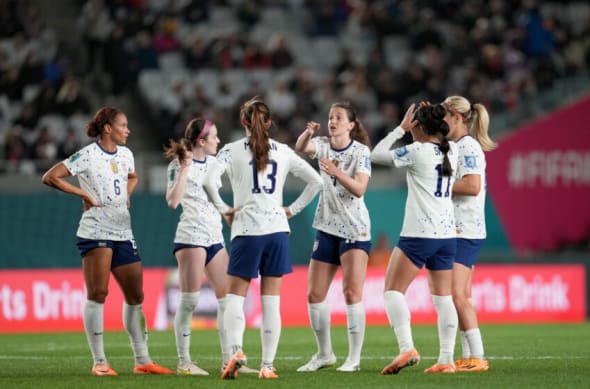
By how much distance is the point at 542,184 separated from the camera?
2433 centimetres

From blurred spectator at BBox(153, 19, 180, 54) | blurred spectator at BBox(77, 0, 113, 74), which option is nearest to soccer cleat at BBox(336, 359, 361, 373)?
blurred spectator at BBox(77, 0, 113, 74)

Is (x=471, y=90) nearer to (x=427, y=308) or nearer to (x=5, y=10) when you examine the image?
(x=427, y=308)

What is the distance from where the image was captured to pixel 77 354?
1472 centimetres

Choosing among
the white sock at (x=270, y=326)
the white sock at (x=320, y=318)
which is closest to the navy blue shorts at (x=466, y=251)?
the white sock at (x=320, y=318)

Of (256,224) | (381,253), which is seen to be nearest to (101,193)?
(256,224)

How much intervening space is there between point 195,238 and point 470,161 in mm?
2719

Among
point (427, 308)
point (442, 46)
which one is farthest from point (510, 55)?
point (427, 308)

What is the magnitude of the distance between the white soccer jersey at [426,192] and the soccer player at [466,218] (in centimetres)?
37

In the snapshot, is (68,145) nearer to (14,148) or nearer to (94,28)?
(14,148)

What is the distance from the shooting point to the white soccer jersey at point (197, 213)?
11.8 meters

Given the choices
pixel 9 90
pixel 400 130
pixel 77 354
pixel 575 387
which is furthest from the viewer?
pixel 9 90

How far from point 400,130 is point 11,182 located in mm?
12755

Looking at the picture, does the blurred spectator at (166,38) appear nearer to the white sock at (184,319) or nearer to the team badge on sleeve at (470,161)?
the white sock at (184,319)

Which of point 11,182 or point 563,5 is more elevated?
point 563,5
